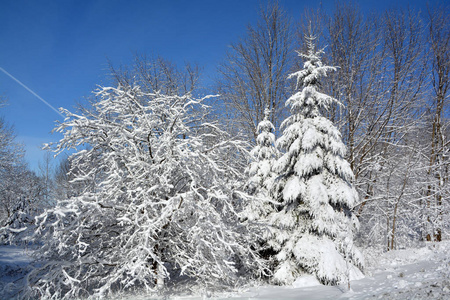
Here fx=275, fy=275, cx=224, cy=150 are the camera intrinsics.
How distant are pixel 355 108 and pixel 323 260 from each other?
875cm

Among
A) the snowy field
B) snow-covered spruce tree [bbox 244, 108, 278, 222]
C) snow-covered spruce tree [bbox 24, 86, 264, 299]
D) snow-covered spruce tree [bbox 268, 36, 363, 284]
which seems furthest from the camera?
snow-covered spruce tree [bbox 244, 108, 278, 222]

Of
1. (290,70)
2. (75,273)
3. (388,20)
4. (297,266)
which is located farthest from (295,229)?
(388,20)

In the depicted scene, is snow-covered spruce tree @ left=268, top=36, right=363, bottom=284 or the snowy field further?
snow-covered spruce tree @ left=268, top=36, right=363, bottom=284

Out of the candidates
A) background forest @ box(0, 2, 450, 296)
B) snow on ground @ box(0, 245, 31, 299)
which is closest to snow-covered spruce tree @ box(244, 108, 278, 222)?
background forest @ box(0, 2, 450, 296)

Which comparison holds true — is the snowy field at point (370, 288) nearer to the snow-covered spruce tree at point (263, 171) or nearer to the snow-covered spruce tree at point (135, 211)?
the snow-covered spruce tree at point (135, 211)

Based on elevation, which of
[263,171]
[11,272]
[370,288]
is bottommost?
[11,272]

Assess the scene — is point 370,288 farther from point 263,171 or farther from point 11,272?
point 11,272

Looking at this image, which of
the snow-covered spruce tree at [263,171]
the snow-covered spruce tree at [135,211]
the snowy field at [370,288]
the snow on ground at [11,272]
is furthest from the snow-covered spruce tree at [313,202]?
the snow on ground at [11,272]

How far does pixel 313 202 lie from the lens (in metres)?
8.48

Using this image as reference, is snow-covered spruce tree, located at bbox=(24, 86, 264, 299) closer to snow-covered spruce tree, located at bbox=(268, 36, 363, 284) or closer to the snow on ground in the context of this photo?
the snow on ground

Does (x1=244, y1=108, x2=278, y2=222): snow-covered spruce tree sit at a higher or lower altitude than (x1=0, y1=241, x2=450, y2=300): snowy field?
higher

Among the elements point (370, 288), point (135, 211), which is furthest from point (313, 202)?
point (135, 211)

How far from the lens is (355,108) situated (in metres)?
13.7

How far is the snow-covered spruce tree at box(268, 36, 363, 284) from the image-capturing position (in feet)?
26.4
